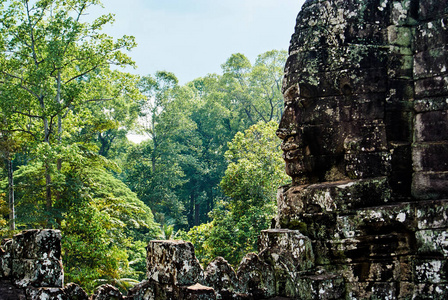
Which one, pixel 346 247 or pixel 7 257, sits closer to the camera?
pixel 7 257

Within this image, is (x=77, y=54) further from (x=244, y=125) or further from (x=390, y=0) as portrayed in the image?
(x=244, y=125)

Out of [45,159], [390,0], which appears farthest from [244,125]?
[390,0]

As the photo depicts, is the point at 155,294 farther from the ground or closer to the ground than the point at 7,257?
closer to the ground

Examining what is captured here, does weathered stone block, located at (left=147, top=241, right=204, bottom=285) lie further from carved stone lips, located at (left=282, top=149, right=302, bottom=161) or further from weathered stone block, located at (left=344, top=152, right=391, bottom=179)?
weathered stone block, located at (left=344, top=152, right=391, bottom=179)

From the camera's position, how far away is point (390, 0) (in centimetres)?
498

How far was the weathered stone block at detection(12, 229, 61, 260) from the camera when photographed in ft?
12.6

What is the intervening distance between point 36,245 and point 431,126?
3.59 meters

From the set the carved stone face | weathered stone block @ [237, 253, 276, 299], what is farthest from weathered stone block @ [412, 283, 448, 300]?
weathered stone block @ [237, 253, 276, 299]

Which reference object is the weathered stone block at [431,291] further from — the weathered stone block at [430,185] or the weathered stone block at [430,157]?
the weathered stone block at [430,157]

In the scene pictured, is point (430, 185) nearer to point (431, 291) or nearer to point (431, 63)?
point (431, 291)

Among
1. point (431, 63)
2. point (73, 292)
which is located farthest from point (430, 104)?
point (73, 292)

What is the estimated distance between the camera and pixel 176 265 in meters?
4.02

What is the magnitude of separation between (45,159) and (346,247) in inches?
486

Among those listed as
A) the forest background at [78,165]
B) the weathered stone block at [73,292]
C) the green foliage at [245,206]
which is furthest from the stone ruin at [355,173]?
the green foliage at [245,206]
